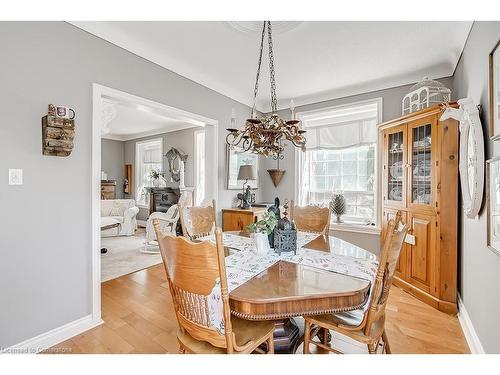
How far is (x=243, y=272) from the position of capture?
4.38 ft

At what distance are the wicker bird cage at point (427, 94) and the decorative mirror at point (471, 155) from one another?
796 millimetres

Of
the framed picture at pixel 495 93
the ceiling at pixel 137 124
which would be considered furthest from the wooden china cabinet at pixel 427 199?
the ceiling at pixel 137 124

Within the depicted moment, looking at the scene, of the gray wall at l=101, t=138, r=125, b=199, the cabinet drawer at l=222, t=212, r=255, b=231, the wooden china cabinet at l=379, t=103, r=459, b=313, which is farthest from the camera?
the gray wall at l=101, t=138, r=125, b=199

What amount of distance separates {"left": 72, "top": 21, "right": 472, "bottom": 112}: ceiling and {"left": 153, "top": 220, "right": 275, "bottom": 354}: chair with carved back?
1923 mm

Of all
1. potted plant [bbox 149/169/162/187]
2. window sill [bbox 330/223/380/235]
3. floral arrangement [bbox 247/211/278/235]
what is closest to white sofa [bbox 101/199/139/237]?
potted plant [bbox 149/169/162/187]

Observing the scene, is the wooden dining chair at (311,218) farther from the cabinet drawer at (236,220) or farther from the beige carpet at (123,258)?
the beige carpet at (123,258)

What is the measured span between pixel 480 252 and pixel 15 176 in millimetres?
3330

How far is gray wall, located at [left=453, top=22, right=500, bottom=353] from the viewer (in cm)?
149

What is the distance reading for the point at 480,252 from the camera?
175cm

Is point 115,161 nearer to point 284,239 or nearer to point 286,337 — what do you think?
point 284,239

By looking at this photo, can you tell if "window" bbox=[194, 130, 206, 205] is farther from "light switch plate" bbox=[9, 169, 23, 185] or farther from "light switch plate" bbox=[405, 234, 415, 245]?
"light switch plate" bbox=[405, 234, 415, 245]

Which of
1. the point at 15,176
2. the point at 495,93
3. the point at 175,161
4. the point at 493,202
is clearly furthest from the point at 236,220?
the point at 175,161
